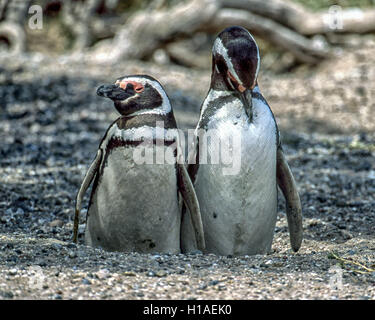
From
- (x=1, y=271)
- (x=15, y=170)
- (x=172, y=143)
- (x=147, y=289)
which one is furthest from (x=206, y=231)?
(x=15, y=170)

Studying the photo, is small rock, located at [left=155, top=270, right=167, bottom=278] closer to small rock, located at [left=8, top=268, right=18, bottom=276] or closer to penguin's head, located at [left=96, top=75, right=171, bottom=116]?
small rock, located at [left=8, top=268, right=18, bottom=276]

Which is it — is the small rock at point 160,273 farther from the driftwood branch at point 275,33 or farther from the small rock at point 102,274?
the driftwood branch at point 275,33

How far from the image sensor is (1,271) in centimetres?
352

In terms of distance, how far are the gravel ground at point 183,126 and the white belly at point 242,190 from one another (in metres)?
0.18

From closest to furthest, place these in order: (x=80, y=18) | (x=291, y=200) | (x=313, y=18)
→ (x=291, y=200), (x=313, y=18), (x=80, y=18)

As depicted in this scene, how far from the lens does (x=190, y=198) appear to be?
4.09 metres

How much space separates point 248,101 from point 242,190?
19.4 inches

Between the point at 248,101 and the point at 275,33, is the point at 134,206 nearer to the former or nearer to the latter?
the point at 248,101

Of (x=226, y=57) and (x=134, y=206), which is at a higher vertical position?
(x=226, y=57)

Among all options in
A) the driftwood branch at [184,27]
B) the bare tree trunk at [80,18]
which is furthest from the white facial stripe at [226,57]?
the bare tree trunk at [80,18]

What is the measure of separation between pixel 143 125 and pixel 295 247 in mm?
1231

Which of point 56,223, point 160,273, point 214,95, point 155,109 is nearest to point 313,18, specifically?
point 56,223

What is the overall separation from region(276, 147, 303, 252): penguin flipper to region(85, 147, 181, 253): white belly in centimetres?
68

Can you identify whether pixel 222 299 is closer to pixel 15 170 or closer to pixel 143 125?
pixel 143 125
